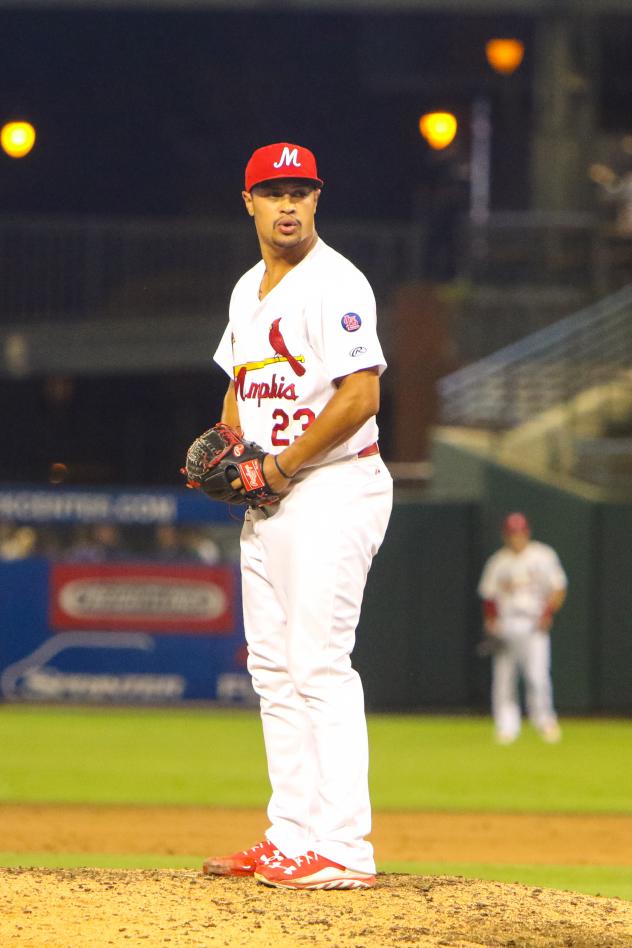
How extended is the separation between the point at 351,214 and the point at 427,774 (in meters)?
12.4

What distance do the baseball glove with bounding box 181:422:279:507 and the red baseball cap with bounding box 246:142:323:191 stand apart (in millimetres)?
748

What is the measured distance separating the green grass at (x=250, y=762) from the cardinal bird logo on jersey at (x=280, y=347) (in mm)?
5449

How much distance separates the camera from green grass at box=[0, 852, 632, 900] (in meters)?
6.62

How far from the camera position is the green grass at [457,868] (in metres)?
6.62

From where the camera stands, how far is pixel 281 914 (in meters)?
4.14

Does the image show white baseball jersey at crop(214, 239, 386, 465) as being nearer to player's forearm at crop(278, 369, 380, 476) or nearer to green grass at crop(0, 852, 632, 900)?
player's forearm at crop(278, 369, 380, 476)

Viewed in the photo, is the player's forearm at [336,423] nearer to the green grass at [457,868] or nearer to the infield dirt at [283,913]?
the infield dirt at [283,913]

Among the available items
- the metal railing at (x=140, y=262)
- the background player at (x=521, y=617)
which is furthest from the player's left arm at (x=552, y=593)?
the metal railing at (x=140, y=262)

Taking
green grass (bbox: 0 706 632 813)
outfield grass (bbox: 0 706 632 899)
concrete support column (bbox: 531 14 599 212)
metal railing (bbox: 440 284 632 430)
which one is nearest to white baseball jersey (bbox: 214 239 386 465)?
outfield grass (bbox: 0 706 632 899)

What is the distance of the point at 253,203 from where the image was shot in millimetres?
4523

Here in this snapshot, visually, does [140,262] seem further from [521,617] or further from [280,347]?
[280,347]

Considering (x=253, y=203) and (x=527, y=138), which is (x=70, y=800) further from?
(x=527, y=138)

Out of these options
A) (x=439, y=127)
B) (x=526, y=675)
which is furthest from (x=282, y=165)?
(x=439, y=127)

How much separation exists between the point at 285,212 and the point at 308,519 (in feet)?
2.94
